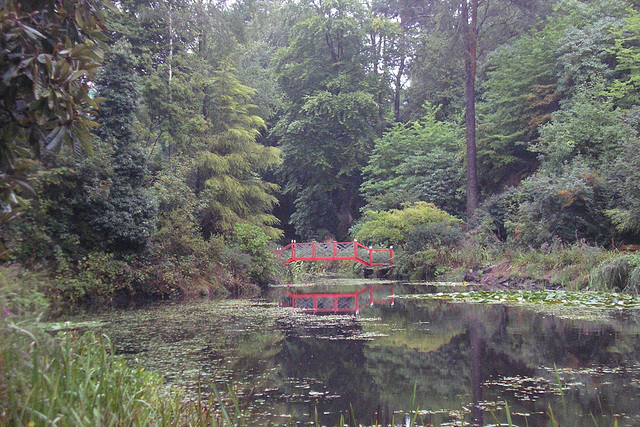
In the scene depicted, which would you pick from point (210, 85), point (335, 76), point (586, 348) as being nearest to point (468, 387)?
point (586, 348)

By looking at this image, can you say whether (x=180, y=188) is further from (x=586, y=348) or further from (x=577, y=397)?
(x=577, y=397)

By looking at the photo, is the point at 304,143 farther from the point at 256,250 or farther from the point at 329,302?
the point at 329,302

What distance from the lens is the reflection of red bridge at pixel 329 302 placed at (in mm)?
9707

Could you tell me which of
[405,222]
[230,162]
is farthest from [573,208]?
[230,162]

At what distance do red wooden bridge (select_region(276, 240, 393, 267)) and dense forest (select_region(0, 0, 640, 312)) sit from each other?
0.88 meters

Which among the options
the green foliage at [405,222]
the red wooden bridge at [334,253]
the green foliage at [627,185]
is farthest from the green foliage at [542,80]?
the red wooden bridge at [334,253]

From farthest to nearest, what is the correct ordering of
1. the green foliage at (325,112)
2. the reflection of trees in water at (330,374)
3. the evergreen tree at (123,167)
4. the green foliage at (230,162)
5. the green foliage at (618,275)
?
the green foliage at (325,112) → the green foliage at (230,162) → the evergreen tree at (123,167) → the green foliage at (618,275) → the reflection of trees in water at (330,374)

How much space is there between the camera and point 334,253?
2170 centimetres

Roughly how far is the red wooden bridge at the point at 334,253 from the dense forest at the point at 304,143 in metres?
0.88

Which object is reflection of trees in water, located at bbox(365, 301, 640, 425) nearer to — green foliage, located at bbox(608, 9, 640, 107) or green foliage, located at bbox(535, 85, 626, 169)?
green foliage, located at bbox(535, 85, 626, 169)

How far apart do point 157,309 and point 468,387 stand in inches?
270

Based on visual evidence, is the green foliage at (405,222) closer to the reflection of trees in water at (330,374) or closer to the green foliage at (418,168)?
the green foliage at (418,168)

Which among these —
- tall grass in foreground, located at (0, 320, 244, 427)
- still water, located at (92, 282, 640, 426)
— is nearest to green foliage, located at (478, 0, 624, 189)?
still water, located at (92, 282, 640, 426)

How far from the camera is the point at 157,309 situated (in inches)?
377
